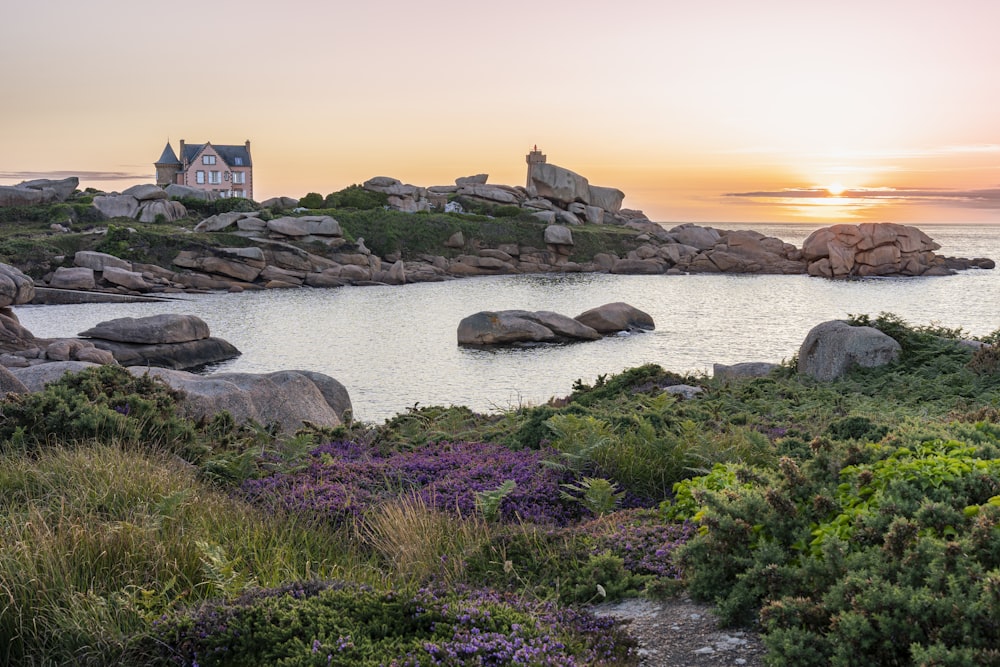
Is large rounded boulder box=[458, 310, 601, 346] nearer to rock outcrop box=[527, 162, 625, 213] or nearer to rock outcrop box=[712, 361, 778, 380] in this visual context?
rock outcrop box=[712, 361, 778, 380]

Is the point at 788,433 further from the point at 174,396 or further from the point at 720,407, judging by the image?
the point at 174,396

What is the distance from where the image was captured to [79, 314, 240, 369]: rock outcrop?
94.3 ft

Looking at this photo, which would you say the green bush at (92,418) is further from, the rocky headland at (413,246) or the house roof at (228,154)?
the house roof at (228,154)

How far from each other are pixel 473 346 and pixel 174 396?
74.4 feet

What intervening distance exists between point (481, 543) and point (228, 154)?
103807 mm

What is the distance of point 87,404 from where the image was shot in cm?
880

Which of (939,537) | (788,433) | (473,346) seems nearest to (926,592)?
(939,537)

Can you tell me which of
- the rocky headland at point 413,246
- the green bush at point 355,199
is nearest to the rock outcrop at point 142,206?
the rocky headland at point 413,246

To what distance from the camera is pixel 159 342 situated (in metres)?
29.3

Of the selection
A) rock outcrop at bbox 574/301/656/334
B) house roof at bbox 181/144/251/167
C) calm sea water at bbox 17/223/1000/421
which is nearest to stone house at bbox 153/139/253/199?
house roof at bbox 181/144/251/167

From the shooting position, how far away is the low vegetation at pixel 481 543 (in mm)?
3787

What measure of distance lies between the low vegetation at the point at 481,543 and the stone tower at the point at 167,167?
101200mm

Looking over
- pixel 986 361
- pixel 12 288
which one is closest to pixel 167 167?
pixel 12 288

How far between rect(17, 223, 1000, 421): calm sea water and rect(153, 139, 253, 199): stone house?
1935 inches
